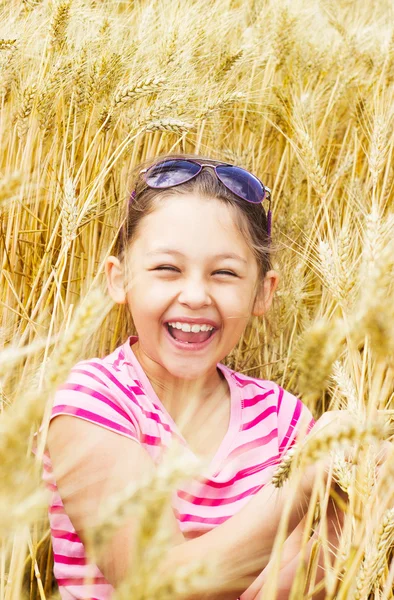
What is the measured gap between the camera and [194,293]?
50.1 inches

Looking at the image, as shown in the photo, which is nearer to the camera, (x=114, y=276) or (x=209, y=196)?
(x=209, y=196)

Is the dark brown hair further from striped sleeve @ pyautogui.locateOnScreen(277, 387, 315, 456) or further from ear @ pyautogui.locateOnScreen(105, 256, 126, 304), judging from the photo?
striped sleeve @ pyautogui.locateOnScreen(277, 387, 315, 456)

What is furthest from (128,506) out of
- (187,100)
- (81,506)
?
(187,100)

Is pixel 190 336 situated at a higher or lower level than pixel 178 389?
higher

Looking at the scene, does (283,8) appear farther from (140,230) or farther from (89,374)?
(89,374)

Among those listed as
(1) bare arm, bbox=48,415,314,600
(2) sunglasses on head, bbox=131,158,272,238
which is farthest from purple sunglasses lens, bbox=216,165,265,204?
(1) bare arm, bbox=48,415,314,600

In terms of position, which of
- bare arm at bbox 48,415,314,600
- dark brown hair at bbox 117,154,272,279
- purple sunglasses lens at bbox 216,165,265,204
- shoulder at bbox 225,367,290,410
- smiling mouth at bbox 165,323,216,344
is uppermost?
purple sunglasses lens at bbox 216,165,265,204

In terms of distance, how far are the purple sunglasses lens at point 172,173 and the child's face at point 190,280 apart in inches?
2.4

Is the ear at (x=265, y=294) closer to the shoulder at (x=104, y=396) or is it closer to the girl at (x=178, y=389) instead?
the girl at (x=178, y=389)

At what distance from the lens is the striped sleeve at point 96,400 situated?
1.22m

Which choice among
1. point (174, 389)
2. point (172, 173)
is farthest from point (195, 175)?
point (174, 389)

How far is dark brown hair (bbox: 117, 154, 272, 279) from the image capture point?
142 centimetres

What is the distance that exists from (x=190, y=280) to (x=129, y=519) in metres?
0.44

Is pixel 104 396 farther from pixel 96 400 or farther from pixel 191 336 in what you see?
pixel 191 336
